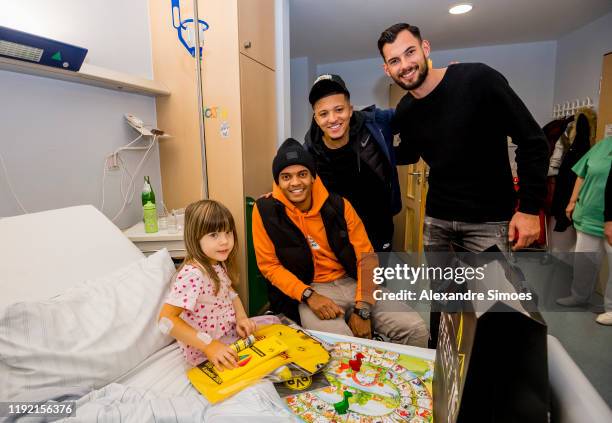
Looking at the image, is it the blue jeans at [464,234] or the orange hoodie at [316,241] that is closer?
the blue jeans at [464,234]

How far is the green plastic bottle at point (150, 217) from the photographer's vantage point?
Answer: 1.92 m

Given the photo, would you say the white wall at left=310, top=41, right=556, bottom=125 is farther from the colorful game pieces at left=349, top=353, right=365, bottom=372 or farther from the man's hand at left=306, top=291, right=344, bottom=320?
the colorful game pieces at left=349, top=353, right=365, bottom=372

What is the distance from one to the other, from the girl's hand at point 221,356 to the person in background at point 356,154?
102cm

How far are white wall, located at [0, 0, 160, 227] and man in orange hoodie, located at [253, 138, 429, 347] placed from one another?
1.01 meters

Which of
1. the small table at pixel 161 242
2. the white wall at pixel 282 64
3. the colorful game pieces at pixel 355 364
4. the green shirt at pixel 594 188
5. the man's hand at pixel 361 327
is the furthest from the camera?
the white wall at pixel 282 64

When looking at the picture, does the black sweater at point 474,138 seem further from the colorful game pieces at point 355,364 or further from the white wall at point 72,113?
the white wall at point 72,113

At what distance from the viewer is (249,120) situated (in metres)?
2.22

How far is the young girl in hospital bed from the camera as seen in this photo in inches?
42.4

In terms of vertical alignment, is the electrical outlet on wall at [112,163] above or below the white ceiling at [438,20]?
below

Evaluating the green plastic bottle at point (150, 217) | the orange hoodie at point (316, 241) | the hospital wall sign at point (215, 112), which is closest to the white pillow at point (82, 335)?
the orange hoodie at point (316, 241)

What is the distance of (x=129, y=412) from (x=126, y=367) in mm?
272

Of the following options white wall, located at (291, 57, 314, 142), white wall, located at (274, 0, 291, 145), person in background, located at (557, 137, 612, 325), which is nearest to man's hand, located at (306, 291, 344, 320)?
white wall, located at (274, 0, 291, 145)

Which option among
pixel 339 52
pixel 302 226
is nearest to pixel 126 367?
pixel 302 226

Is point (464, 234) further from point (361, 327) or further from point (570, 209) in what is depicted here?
point (570, 209)
